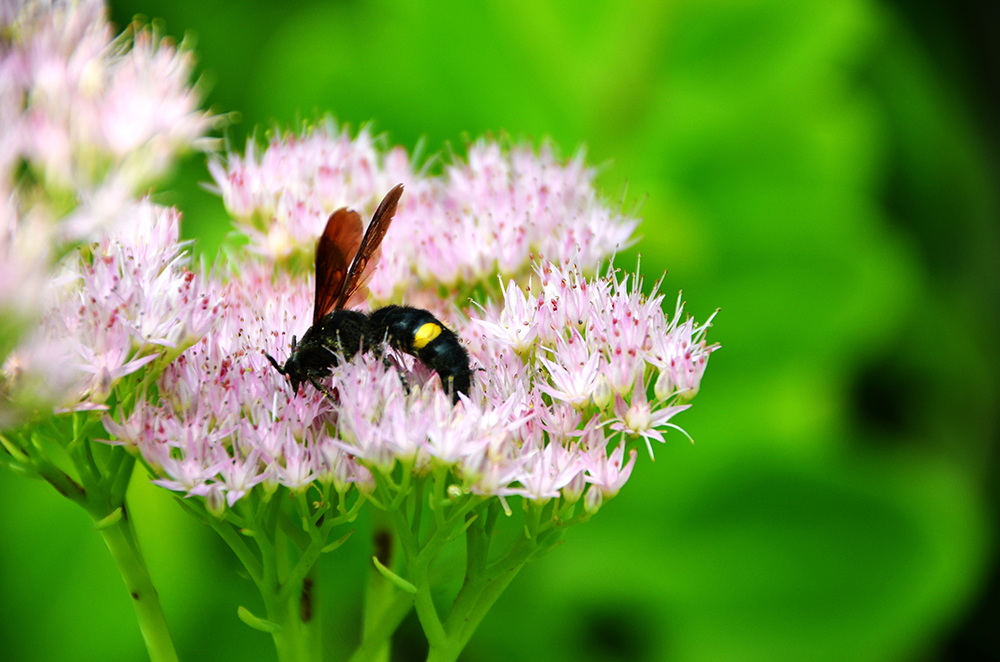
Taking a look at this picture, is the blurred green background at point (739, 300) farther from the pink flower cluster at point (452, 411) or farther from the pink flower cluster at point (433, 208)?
the pink flower cluster at point (452, 411)

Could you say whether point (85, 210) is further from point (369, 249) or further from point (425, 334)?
point (425, 334)

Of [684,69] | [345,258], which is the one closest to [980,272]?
[684,69]

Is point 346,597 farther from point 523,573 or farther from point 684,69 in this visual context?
point 684,69

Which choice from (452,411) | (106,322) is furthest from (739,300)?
(106,322)

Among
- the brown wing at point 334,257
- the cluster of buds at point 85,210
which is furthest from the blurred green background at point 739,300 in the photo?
the brown wing at point 334,257

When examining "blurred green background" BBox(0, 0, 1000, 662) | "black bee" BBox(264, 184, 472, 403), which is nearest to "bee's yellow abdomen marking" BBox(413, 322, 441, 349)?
"black bee" BBox(264, 184, 472, 403)

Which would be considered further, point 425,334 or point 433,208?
point 433,208
